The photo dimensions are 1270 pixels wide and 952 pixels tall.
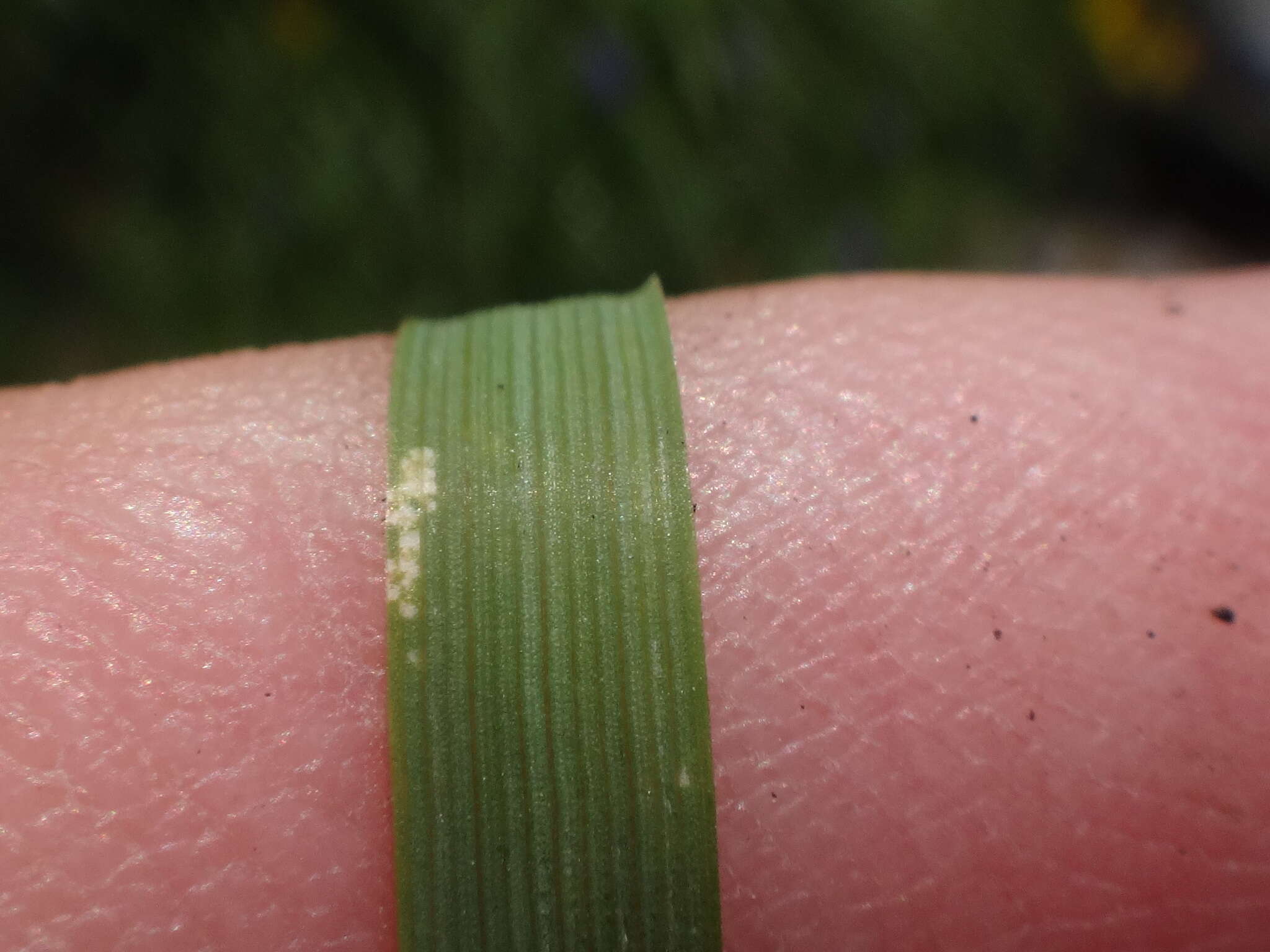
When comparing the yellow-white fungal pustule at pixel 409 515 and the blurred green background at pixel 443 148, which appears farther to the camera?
the blurred green background at pixel 443 148

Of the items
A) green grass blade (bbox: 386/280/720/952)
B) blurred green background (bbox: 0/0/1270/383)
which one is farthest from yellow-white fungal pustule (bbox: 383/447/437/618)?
blurred green background (bbox: 0/0/1270/383)

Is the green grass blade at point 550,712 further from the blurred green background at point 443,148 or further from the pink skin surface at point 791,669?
the blurred green background at point 443,148

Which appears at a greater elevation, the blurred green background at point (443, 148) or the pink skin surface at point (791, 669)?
the blurred green background at point (443, 148)

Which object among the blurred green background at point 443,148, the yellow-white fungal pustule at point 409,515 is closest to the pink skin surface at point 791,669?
the yellow-white fungal pustule at point 409,515

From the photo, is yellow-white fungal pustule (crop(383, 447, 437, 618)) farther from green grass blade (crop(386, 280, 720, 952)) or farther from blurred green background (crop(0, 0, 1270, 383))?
blurred green background (crop(0, 0, 1270, 383))

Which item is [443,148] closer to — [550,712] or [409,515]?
[409,515]

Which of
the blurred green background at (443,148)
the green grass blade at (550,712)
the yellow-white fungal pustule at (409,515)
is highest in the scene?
the blurred green background at (443,148)
